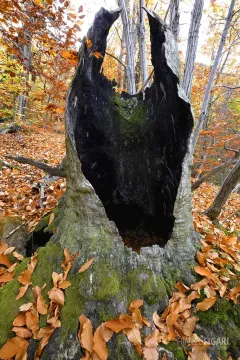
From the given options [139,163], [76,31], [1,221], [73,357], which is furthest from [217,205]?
[76,31]

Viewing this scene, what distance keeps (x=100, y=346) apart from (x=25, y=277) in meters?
0.80

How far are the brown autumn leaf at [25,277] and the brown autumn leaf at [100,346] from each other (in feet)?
2.22

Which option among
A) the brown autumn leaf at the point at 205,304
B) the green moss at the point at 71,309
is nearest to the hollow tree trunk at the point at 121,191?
the green moss at the point at 71,309

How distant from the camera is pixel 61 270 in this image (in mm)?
1823

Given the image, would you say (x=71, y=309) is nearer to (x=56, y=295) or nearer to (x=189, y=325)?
(x=56, y=295)

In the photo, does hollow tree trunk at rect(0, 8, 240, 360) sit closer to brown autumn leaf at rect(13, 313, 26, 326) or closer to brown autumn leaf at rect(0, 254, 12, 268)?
brown autumn leaf at rect(13, 313, 26, 326)

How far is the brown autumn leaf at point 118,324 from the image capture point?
1.57 m

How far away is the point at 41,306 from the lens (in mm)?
1635

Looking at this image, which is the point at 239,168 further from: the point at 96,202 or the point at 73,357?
the point at 73,357

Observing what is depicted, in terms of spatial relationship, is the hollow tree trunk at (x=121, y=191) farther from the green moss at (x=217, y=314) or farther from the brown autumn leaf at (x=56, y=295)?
the green moss at (x=217, y=314)

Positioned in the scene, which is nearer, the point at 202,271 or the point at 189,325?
the point at 189,325

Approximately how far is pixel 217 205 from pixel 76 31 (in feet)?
11.6

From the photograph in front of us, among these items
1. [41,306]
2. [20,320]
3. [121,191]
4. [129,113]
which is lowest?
[20,320]

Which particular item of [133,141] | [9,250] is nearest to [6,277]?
[9,250]
